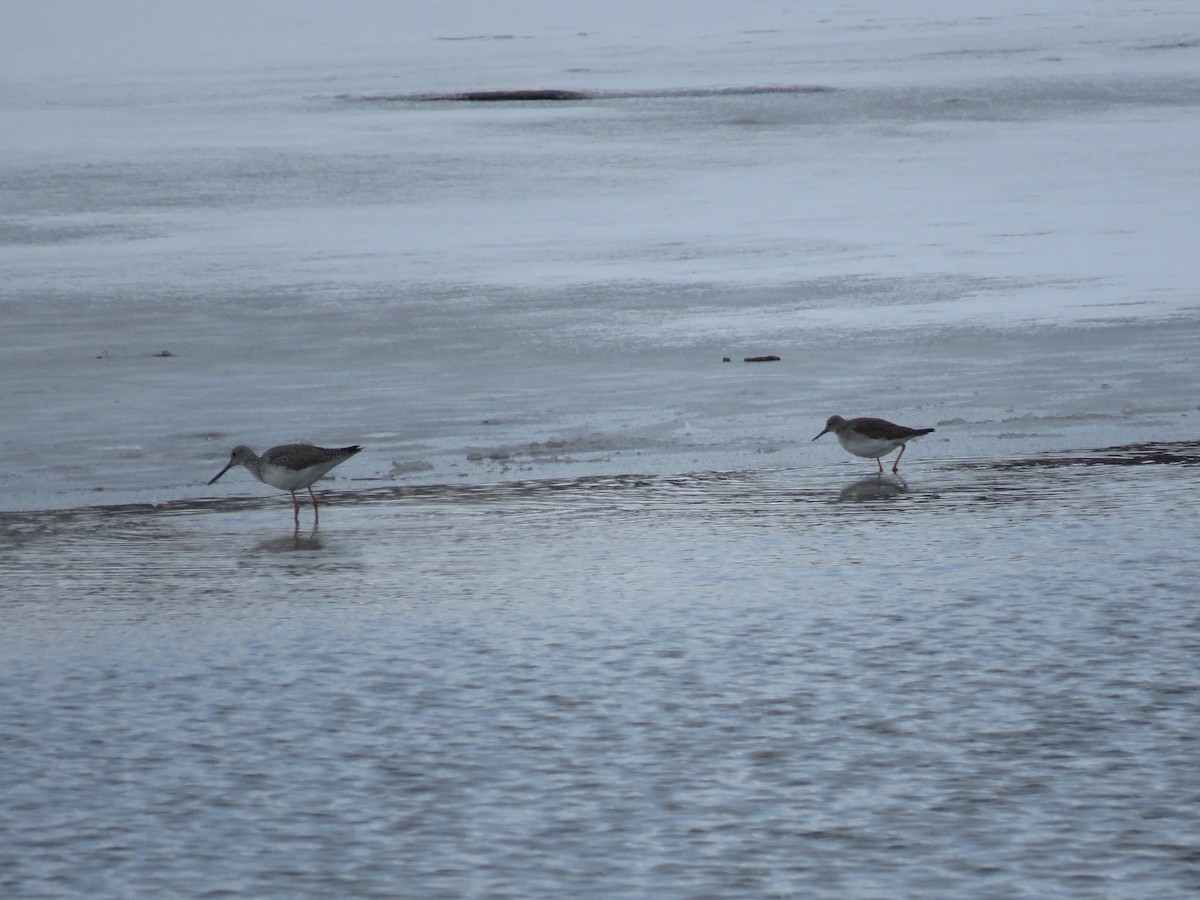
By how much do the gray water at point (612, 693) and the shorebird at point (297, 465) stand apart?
8.8 inches

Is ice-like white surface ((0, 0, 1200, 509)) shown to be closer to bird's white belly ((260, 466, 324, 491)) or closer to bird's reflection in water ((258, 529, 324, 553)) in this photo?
bird's white belly ((260, 466, 324, 491))

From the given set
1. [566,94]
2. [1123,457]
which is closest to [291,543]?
[1123,457]

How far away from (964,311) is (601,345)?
3171 millimetres

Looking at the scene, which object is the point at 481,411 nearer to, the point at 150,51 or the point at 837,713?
the point at 837,713

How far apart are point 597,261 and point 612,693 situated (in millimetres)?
12427

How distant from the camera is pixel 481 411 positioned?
41.0 ft

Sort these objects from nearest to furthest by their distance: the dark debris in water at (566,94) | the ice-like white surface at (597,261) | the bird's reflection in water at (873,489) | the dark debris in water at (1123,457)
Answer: the bird's reflection in water at (873,489) → the dark debris in water at (1123,457) → the ice-like white surface at (597,261) → the dark debris in water at (566,94)

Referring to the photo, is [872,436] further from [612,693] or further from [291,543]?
[612,693]

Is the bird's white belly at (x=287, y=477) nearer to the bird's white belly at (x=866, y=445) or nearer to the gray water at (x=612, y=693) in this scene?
the gray water at (x=612, y=693)

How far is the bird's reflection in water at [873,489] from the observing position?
33.7 feet

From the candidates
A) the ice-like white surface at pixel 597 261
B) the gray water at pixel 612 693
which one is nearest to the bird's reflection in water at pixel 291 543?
the gray water at pixel 612 693

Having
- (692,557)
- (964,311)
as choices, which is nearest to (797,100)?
(964,311)

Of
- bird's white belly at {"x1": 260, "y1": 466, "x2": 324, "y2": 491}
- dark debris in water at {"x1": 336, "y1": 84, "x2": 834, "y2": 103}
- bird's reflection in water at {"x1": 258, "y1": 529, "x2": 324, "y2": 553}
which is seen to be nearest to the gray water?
bird's reflection in water at {"x1": 258, "y1": 529, "x2": 324, "y2": 553}

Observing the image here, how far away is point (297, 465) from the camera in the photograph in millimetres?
9891
